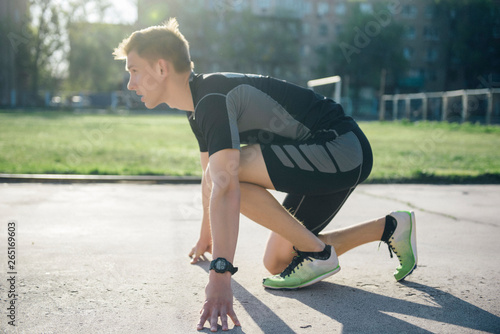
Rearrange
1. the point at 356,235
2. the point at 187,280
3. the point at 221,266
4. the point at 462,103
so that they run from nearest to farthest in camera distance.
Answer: the point at 221,266 < the point at 187,280 < the point at 356,235 < the point at 462,103

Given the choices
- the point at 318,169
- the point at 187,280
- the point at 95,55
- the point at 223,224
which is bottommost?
the point at 187,280

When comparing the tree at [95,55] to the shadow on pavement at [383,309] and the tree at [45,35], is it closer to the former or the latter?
the tree at [45,35]

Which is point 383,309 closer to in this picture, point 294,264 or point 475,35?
point 294,264

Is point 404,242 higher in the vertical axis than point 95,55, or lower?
lower

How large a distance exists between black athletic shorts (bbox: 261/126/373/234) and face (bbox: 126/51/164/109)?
0.61 meters

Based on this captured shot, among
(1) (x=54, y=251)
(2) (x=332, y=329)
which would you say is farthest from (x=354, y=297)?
(1) (x=54, y=251)

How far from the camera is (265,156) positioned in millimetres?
2486

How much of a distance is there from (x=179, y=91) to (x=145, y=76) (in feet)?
0.60

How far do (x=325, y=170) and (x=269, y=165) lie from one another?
1.02 ft

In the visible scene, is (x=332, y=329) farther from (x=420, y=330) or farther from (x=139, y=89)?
(x=139, y=89)

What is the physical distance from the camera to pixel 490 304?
2475 millimetres

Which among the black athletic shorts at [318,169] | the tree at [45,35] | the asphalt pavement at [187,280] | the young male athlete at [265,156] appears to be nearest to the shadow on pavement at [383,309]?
the asphalt pavement at [187,280]

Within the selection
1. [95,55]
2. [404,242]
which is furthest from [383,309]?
[95,55]

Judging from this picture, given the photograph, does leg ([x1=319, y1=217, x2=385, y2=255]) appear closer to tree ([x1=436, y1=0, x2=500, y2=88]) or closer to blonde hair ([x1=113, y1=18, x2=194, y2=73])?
blonde hair ([x1=113, y1=18, x2=194, y2=73])
